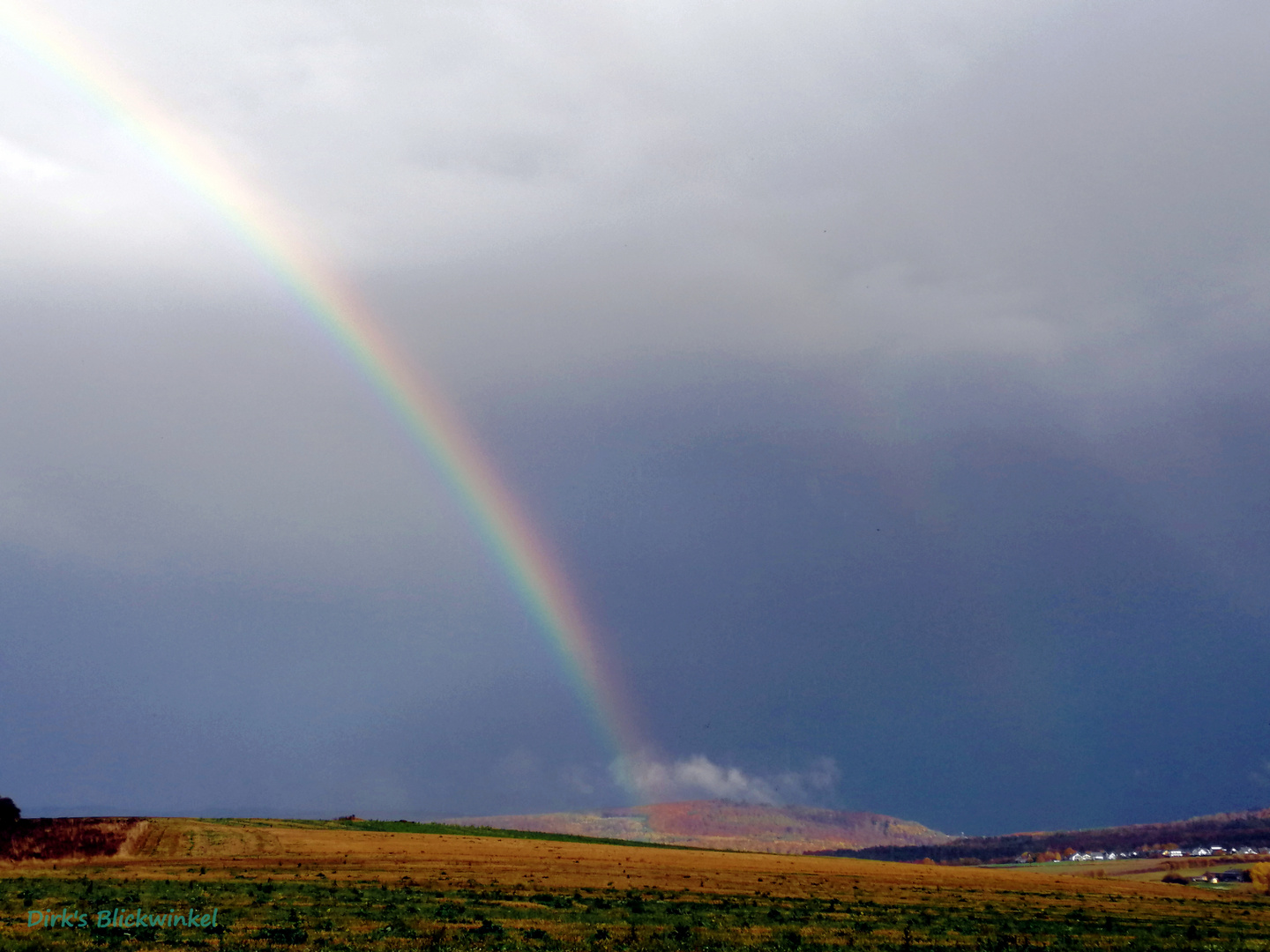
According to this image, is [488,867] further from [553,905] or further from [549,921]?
[549,921]

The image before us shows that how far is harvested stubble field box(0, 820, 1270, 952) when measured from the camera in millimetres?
31562

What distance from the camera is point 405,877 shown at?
175ft

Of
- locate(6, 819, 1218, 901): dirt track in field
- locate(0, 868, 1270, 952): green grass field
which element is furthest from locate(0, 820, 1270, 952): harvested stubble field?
locate(6, 819, 1218, 901): dirt track in field

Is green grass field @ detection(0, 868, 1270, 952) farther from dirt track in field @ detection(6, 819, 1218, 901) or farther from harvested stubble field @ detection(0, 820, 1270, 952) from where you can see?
dirt track in field @ detection(6, 819, 1218, 901)

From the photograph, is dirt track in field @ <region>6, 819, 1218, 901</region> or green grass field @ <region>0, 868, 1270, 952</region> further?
dirt track in field @ <region>6, 819, 1218, 901</region>

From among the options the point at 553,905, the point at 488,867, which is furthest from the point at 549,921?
the point at 488,867

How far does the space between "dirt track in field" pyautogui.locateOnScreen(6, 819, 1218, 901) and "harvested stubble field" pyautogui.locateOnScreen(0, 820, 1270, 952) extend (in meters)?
0.33

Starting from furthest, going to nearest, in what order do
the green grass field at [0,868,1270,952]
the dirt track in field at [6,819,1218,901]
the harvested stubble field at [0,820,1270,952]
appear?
1. the dirt track in field at [6,819,1218,901]
2. the harvested stubble field at [0,820,1270,952]
3. the green grass field at [0,868,1270,952]

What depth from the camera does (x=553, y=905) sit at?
42.5 meters

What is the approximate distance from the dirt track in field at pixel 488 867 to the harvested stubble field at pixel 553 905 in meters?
0.33

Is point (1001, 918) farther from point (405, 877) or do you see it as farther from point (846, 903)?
point (405, 877)

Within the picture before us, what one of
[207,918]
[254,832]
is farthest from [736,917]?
[254,832]

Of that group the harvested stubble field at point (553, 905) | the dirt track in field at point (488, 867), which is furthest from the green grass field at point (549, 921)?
the dirt track in field at point (488, 867)

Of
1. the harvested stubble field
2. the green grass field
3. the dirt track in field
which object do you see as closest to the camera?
the green grass field
